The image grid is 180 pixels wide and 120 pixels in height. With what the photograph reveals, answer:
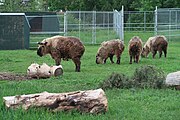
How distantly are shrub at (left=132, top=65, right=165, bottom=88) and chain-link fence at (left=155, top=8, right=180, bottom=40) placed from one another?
30025 mm

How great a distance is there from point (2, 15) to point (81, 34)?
29.5ft

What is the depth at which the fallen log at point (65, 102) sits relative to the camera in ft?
28.7

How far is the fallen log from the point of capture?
8750 mm

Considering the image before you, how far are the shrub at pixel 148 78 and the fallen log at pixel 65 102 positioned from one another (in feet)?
14.5

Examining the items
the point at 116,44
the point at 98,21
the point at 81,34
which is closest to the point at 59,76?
the point at 116,44

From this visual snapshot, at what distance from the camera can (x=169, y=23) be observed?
43.6m

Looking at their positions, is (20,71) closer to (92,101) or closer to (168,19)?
(92,101)

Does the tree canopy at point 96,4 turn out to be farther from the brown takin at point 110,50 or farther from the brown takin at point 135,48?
the brown takin at point 135,48

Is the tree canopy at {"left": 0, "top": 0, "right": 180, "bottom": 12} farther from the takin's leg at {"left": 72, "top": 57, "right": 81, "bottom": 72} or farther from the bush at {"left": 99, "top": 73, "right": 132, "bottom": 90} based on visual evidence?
the bush at {"left": 99, "top": 73, "right": 132, "bottom": 90}

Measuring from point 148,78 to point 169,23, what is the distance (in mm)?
30926

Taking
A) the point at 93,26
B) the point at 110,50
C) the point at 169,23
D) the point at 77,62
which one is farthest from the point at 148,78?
the point at 169,23

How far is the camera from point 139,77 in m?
13.5

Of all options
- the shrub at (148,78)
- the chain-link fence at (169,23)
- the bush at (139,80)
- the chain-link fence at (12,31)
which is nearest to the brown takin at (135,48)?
the bush at (139,80)

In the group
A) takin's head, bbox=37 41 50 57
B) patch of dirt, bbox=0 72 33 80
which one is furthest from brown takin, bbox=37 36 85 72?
patch of dirt, bbox=0 72 33 80
